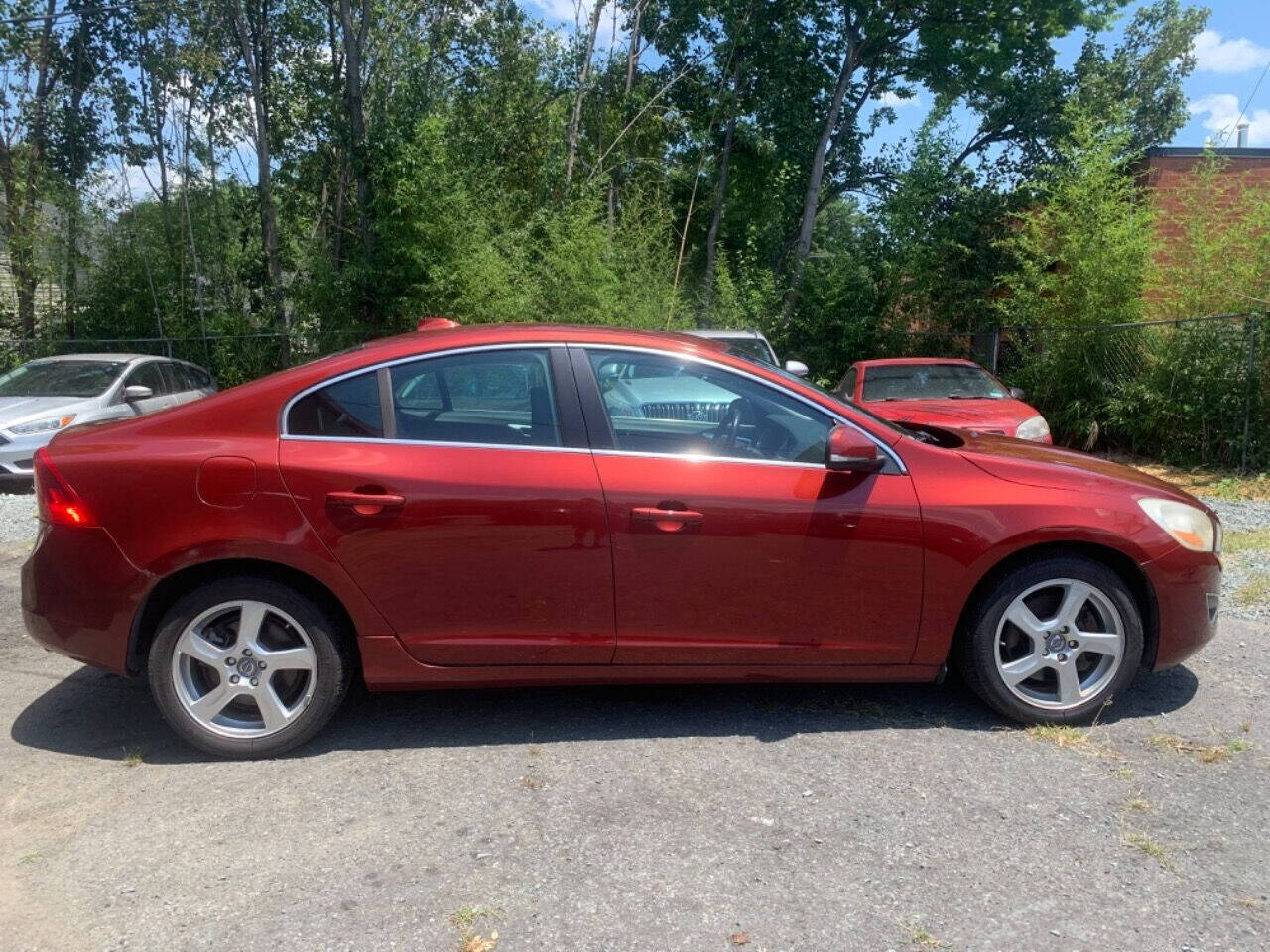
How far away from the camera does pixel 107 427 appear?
3.95 m

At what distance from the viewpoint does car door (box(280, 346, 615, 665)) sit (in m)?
3.65

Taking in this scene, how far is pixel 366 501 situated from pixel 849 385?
28.0 feet

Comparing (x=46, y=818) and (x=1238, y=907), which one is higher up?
(x=1238, y=907)

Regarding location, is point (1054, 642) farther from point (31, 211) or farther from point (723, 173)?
point (723, 173)

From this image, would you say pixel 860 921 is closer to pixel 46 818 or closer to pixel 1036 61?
pixel 46 818

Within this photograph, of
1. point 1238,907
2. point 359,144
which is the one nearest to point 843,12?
point 359,144

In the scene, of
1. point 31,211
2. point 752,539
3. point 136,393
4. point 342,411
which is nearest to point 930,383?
point 752,539

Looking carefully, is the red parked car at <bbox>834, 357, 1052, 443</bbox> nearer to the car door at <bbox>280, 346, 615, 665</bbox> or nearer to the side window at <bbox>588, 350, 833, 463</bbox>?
the side window at <bbox>588, 350, 833, 463</bbox>

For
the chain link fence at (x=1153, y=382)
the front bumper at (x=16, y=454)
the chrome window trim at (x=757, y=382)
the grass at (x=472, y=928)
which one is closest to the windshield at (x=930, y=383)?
the chain link fence at (x=1153, y=382)

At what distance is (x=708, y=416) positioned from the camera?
4008mm

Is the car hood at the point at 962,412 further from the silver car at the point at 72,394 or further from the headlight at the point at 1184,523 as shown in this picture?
the silver car at the point at 72,394

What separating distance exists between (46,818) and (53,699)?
1.26m

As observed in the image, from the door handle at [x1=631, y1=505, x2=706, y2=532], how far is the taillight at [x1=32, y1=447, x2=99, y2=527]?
2.10 meters

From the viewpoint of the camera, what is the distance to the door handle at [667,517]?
3676 millimetres
